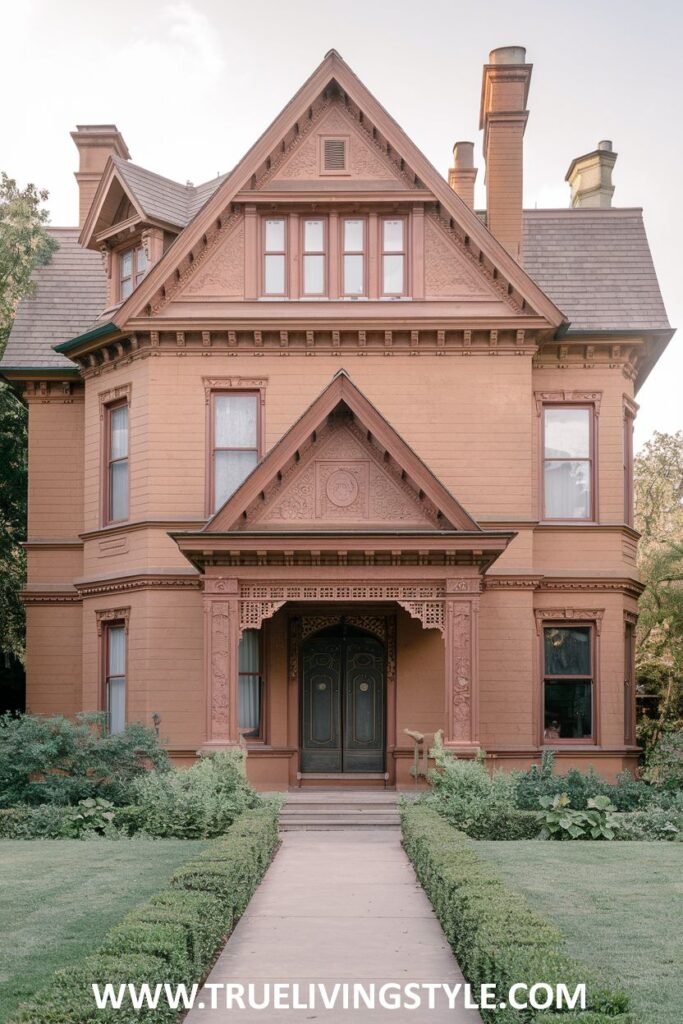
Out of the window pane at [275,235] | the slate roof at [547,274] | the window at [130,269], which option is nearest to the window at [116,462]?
the slate roof at [547,274]

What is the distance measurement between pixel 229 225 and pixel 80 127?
280 inches

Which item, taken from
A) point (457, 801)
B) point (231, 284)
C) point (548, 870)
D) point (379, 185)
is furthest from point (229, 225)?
point (548, 870)

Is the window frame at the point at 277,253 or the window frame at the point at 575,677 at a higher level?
the window frame at the point at 277,253

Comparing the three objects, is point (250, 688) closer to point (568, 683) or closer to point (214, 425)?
point (214, 425)

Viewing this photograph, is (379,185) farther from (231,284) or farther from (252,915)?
(252,915)

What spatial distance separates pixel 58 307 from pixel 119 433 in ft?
12.4

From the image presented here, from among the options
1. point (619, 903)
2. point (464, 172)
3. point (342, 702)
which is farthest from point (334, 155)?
point (619, 903)

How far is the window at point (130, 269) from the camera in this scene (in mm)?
25219

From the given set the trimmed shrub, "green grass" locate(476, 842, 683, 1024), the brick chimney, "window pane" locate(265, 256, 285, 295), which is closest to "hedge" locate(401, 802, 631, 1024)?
"green grass" locate(476, 842, 683, 1024)

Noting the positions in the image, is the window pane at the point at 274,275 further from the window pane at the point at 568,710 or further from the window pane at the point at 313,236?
the window pane at the point at 568,710

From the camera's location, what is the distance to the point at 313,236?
80.1ft

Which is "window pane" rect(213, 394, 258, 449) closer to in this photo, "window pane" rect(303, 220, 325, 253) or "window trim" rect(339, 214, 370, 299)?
"window trim" rect(339, 214, 370, 299)

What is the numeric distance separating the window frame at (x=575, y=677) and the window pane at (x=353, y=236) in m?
7.65

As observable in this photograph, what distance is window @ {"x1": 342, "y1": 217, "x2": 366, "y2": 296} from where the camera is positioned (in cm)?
2436
